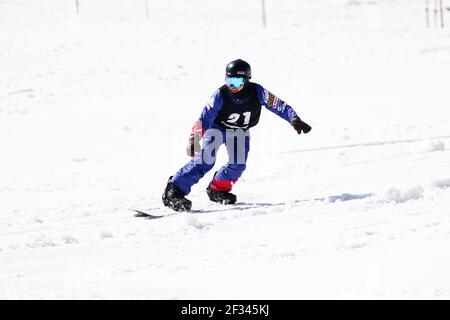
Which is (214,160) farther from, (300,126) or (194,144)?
(300,126)

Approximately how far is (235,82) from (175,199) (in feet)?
4.20

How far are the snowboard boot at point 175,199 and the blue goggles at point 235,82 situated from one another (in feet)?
3.74

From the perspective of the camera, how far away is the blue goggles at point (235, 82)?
25.1 ft

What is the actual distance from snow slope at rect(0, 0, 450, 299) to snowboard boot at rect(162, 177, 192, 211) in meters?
0.30

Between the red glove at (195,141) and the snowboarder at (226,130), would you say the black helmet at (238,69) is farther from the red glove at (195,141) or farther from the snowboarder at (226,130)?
the red glove at (195,141)

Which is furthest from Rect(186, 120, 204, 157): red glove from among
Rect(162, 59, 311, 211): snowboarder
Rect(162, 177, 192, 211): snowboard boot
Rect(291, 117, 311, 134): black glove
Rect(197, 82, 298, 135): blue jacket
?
Rect(291, 117, 311, 134): black glove

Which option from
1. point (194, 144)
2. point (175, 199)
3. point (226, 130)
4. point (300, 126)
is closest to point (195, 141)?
point (194, 144)

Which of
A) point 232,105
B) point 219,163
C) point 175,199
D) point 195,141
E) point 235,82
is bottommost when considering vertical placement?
point 175,199

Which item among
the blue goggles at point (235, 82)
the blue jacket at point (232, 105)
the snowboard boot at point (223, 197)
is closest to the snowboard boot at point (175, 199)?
the snowboard boot at point (223, 197)

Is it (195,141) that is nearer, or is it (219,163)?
(195,141)

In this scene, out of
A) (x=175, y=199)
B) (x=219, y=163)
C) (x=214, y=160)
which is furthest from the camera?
(x=219, y=163)

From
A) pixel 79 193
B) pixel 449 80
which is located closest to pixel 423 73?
pixel 449 80

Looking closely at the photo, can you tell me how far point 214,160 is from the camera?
7.84 m

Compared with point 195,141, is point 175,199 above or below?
below
